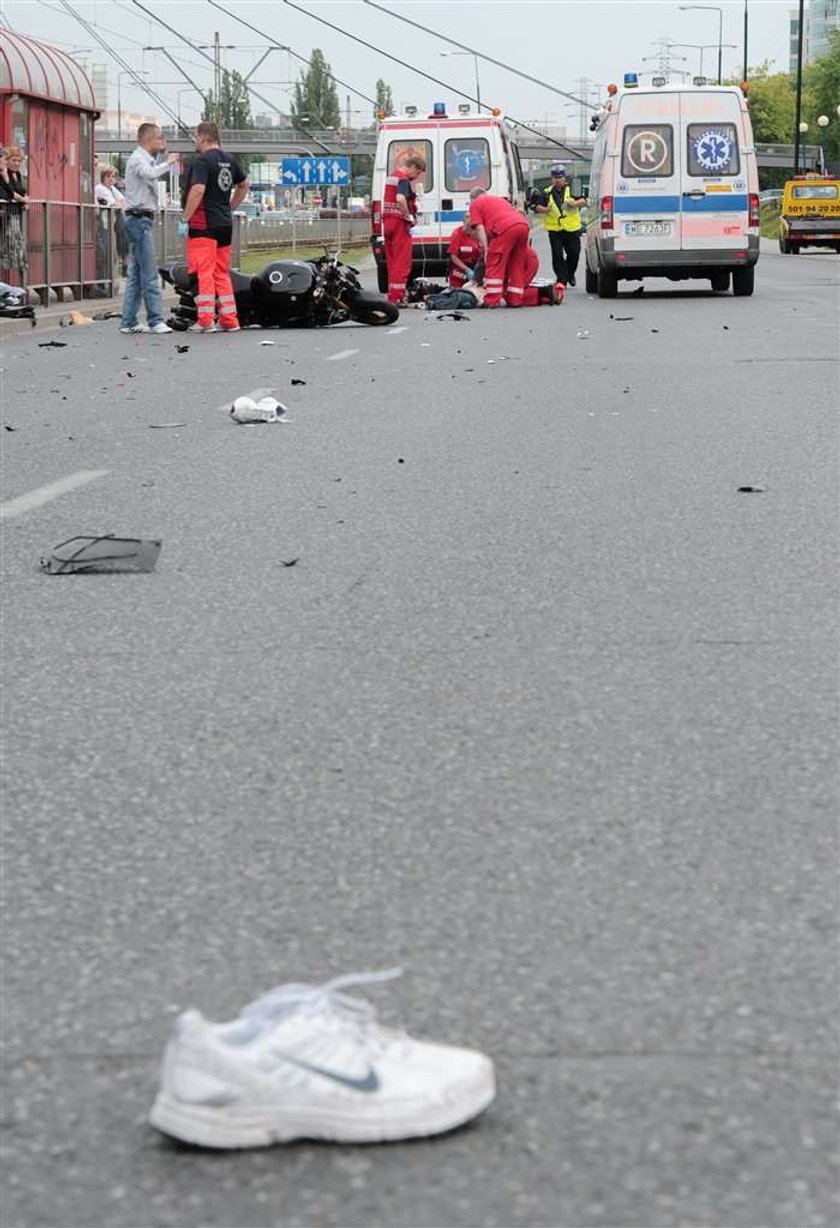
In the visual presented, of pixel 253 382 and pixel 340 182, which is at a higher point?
pixel 340 182

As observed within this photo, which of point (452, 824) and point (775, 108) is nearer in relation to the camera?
point (452, 824)

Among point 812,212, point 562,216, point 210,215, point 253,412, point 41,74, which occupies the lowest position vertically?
point 253,412

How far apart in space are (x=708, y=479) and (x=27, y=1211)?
659cm

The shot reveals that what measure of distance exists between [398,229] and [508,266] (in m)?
1.65

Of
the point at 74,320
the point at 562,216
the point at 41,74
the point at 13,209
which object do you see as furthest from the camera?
the point at 562,216

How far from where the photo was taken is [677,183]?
85.7 ft

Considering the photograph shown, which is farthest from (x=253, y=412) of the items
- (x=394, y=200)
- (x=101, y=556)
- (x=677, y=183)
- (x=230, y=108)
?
(x=230, y=108)

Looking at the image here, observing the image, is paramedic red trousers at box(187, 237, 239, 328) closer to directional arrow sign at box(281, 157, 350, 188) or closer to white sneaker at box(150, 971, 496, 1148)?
white sneaker at box(150, 971, 496, 1148)

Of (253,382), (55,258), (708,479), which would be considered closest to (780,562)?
(708,479)

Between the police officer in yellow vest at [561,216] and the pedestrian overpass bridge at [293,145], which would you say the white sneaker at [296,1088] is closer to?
the police officer in yellow vest at [561,216]

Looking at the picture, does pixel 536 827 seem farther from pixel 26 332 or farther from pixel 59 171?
pixel 59 171

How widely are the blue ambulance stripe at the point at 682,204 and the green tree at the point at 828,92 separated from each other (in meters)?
102

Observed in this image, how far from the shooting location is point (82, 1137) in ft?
7.75

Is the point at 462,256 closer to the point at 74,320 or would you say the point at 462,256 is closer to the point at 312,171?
the point at 74,320
